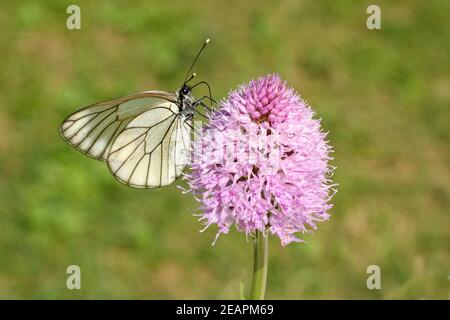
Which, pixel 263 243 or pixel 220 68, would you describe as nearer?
pixel 263 243

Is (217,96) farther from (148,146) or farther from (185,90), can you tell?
(185,90)

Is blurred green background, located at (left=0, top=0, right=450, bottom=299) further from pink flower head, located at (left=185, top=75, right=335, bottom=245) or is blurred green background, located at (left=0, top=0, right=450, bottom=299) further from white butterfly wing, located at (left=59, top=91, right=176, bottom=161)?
white butterfly wing, located at (left=59, top=91, right=176, bottom=161)

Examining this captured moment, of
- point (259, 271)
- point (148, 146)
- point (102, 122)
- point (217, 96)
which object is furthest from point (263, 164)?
point (217, 96)

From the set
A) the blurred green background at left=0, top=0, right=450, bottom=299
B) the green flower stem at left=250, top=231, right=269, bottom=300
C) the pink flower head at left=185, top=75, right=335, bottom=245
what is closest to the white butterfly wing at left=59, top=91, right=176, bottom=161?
the pink flower head at left=185, top=75, right=335, bottom=245

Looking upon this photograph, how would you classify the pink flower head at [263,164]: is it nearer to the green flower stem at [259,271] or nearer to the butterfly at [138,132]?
the green flower stem at [259,271]

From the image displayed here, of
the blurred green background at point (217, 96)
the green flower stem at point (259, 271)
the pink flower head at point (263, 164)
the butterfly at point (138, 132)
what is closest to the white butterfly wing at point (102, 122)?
the butterfly at point (138, 132)
